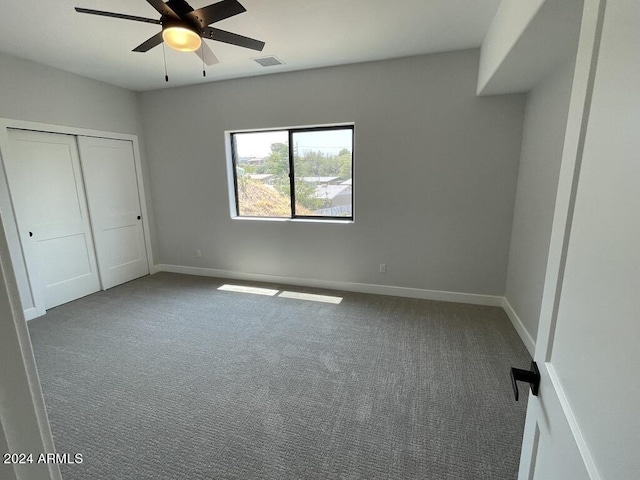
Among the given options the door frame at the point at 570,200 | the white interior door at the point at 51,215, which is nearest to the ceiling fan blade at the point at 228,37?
the door frame at the point at 570,200

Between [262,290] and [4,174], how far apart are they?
9.92ft

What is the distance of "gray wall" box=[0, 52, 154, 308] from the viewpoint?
3.11 m

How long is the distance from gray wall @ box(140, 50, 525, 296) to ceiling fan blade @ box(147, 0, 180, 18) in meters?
2.03

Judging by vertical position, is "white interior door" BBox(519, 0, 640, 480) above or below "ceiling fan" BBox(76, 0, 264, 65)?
below

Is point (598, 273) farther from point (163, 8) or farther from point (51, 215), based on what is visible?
point (51, 215)

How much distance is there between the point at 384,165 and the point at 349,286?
162 centimetres

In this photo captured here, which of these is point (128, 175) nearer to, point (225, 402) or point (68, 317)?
point (68, 317)

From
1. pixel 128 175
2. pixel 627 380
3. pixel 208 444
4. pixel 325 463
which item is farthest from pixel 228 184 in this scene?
pixel 627 380

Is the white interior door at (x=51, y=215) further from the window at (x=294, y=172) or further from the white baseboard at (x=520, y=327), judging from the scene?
the white baseboard at (x=520, y=327)

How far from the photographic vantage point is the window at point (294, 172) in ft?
12.5

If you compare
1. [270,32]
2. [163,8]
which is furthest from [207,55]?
[163,8]

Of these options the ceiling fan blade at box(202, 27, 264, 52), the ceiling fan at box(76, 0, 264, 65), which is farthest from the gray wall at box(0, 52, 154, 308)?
the ceiling fan blade at box(202, 27, 264, 52)

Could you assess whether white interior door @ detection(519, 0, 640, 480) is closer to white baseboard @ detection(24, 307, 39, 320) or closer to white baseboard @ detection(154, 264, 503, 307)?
white baseboard @ detection(154, 264, 503, 307)

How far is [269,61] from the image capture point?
3.34 m
